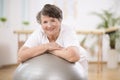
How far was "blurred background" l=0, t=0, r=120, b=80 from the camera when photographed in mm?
4762

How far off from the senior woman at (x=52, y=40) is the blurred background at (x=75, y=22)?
2632mm

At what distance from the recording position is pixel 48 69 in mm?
1771

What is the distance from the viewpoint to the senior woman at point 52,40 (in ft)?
6.18

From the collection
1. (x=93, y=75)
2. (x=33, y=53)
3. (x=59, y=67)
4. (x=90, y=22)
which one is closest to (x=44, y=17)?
(x=33, y=53)

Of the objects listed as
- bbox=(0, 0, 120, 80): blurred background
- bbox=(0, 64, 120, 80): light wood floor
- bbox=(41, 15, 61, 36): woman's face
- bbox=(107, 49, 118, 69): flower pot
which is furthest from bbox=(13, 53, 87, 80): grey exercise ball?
bbox=(107, 49, 118, 69): flower pot

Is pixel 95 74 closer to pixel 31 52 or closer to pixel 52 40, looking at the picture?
pixel 52 40

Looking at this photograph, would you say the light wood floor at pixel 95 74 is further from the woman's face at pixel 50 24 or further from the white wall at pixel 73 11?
the woman's face at pixel 50 24

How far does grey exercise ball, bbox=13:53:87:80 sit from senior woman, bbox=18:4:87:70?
47 mm

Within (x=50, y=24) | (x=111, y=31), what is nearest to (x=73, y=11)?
(x=111, y=31)

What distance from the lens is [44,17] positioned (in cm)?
193

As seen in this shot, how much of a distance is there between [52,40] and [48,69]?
34 cm

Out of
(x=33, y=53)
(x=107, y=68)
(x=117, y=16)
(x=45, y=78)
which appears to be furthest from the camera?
(x=117, y=16)

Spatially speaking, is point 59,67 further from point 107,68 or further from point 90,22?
point 90,22

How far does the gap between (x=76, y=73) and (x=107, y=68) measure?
2.96m
